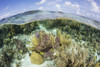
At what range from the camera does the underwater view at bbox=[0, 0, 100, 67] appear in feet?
8.96

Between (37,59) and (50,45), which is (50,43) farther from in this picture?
(37,59)

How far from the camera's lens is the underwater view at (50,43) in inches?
107

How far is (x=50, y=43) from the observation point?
3561mm

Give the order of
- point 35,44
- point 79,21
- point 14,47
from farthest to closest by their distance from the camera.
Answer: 1. point 79,21
2. point 14,47
3. point 35,44

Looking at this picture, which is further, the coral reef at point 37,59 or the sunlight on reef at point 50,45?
the coral reef at point 37,59

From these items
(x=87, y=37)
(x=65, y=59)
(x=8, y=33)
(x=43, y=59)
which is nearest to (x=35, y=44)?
(x=43, y=59)

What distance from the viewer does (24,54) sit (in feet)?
12.8

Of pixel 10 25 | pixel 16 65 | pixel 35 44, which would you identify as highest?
pixel 10 25

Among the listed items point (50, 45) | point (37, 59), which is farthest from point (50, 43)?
point (37, 59)

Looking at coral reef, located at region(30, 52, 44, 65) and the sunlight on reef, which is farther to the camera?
coral reef, located at region(30, 52, 44, 65)

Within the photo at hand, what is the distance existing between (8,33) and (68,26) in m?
4.31

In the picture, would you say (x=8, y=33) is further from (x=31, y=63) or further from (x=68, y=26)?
(x=68, y=26)

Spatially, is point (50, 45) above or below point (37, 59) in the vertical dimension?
above

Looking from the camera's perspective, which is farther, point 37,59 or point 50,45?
point 50,45
